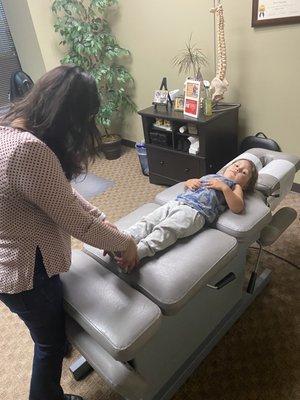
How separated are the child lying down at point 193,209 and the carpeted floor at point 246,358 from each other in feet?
1.82

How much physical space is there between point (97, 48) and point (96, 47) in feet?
0.05

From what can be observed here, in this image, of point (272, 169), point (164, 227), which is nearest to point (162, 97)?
point (272, 169)

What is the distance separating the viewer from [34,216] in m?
0.83

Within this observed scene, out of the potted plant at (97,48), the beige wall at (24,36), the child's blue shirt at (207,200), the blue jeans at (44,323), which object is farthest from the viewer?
the beige wall at (24,36)

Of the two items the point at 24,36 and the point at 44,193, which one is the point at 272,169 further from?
the point at 24,36

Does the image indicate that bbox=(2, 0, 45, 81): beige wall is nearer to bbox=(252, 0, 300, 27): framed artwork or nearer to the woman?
bbox=(252, 0, 300, 27): framed artwork

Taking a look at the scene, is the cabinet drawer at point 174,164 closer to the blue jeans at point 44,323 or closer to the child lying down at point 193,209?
the child lying down at point 193,209

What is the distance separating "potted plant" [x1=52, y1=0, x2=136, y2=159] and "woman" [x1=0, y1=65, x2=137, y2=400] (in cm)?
199

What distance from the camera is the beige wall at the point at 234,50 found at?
7.15 feet

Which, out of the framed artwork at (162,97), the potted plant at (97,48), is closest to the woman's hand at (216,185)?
the framed artwork at (162,97)

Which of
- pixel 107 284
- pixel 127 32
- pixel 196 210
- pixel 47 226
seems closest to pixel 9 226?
pixel 47 226

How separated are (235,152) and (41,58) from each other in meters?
2.32

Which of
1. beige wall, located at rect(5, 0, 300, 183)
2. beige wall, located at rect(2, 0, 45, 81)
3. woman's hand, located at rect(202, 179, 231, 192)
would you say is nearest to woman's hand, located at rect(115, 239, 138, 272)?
woman's hand, located at rect(202, 179, 231, 192)

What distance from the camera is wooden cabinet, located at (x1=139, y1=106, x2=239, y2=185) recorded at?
229 cm
